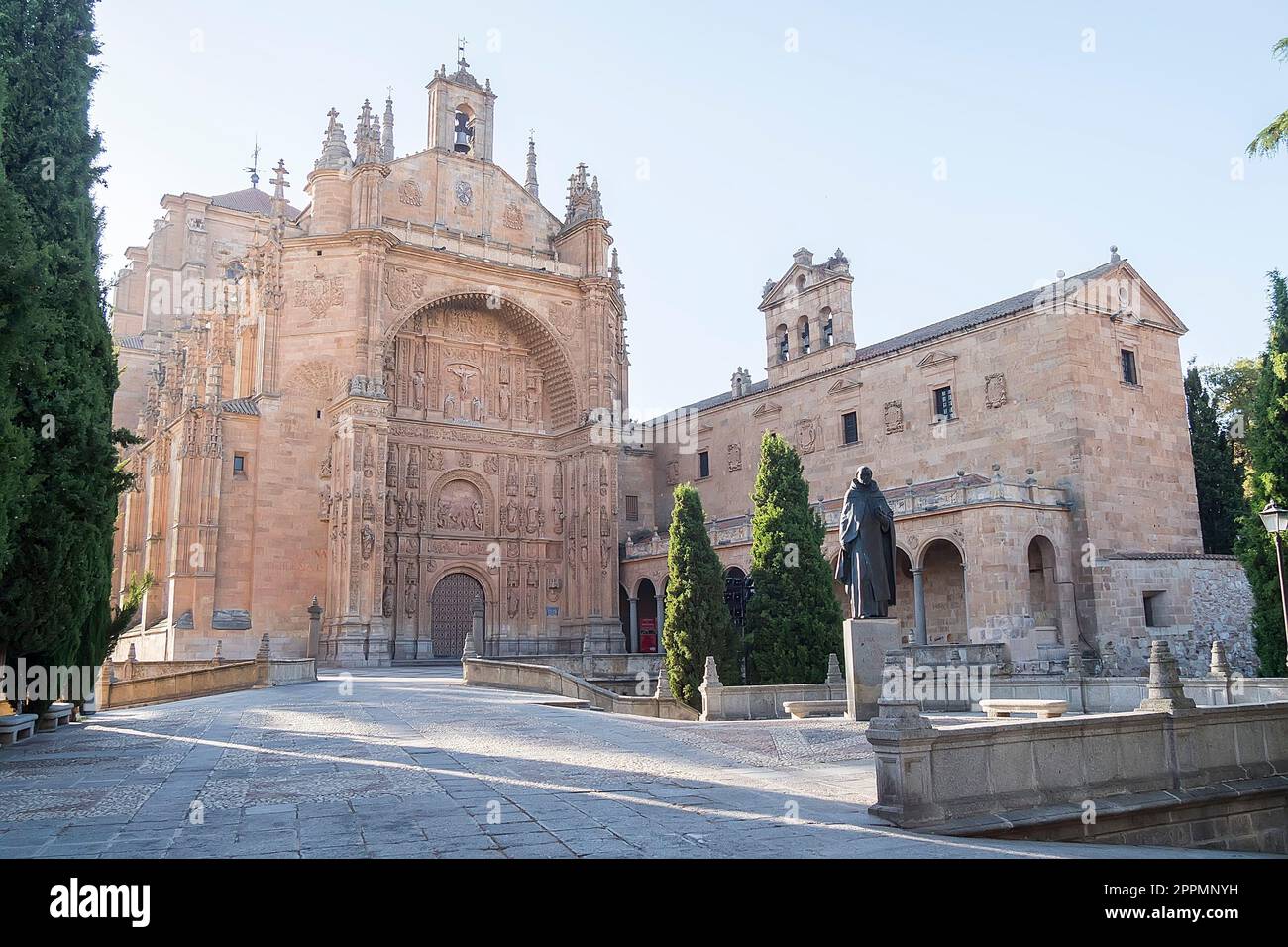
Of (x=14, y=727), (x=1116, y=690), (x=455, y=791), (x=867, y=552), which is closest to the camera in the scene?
(x=455, y=791)

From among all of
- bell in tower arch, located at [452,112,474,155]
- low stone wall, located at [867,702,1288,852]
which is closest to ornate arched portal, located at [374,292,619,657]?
bell in tower arch, located at [452,112,474,155]

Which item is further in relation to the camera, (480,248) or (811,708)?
(480,248)

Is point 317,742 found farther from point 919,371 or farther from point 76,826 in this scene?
point 919,371

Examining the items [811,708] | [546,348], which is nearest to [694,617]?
[811,708]

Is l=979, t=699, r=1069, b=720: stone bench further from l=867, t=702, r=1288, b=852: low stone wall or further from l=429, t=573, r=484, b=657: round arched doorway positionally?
l=429, t=573, r=484, b=657: round arched doorway

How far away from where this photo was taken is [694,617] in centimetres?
2308

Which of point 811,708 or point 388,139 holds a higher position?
point 388,139

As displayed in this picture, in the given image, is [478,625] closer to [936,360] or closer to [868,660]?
[936,360]

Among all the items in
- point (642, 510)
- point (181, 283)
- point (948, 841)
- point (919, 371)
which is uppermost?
point (181, 283)

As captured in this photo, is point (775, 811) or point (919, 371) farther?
point (919, 371)

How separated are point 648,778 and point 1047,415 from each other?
78.5 ft

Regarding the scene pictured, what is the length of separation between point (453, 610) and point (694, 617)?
50.1ft
